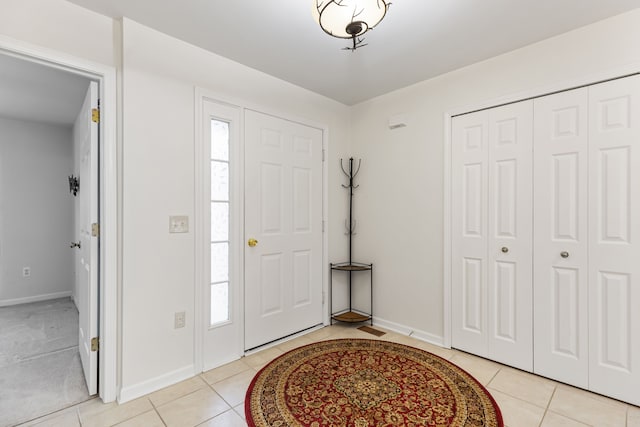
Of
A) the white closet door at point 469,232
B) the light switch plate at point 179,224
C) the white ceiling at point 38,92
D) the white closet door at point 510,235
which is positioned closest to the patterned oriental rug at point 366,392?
the white closet door at point 469,232

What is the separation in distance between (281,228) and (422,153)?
155 cm

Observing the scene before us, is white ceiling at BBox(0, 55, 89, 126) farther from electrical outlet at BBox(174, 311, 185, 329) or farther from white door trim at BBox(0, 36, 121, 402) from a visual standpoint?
electrical outlet at BBox(174, 311, 185, 329)

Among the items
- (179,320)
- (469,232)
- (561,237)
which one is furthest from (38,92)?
(561,237)

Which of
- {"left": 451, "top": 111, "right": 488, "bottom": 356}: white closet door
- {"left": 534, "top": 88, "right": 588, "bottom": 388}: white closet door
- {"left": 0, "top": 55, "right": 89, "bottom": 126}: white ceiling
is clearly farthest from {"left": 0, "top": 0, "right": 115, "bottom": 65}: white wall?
{"left": 534, "top": 88, "right": 588, "bottom": 388}: white closet door

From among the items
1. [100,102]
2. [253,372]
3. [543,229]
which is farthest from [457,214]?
[100,102]

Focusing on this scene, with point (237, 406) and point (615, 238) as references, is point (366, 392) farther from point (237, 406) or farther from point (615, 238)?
point (615, 238)

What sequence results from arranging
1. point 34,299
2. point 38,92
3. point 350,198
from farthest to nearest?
1. point 34,299
2. point 350,198
3. point 38,92

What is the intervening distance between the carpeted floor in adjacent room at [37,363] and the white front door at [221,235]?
90cm

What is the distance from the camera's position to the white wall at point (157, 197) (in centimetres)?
201

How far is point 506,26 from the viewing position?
6.80 feet

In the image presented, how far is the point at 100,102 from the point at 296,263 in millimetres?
2032

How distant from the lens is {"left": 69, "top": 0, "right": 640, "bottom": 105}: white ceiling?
1.86 meters

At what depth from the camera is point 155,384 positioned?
2.09m

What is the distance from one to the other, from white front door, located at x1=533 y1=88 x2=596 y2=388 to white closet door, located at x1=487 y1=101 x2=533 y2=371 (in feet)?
0.19
